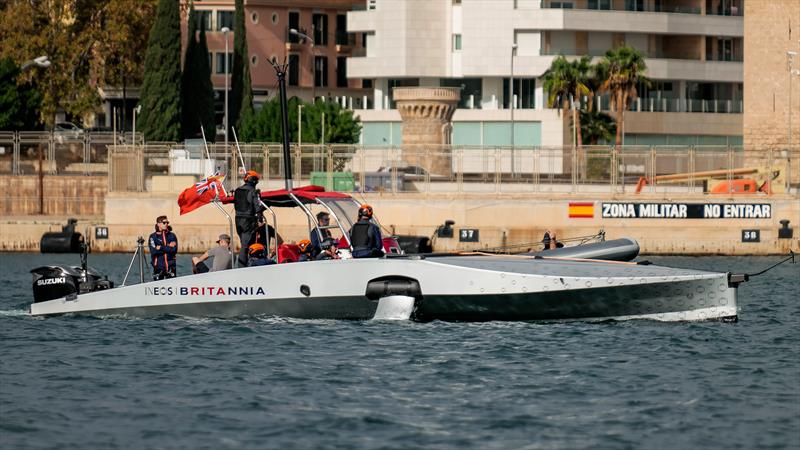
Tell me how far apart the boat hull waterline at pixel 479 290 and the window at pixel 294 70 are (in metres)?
74.3

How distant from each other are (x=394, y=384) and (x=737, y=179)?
39.3m

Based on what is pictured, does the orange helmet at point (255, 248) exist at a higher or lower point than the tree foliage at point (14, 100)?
lower

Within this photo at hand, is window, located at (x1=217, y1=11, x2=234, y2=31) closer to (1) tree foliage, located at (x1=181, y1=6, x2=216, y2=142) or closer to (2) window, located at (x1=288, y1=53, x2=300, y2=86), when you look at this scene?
(2) window, located at (x1=288, y1=53, x2=300, y2=86)

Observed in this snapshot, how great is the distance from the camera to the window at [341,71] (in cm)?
10438

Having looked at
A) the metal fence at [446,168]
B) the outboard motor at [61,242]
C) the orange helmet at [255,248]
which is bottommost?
the outboard motor at [61,242]

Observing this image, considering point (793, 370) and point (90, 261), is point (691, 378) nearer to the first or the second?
point (793, 370)

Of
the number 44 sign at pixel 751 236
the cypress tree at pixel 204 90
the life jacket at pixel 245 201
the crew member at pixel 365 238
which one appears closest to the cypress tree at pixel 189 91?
the cypress tree at pixel 204 90

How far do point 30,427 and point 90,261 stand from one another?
35557mm

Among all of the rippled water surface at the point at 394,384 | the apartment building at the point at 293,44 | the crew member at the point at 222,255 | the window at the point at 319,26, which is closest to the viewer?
the rippled water surface at the point at 394,384

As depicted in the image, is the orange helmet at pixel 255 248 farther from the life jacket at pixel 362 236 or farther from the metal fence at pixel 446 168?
the metal fence at pixel 446 168

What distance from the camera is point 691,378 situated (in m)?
23.8

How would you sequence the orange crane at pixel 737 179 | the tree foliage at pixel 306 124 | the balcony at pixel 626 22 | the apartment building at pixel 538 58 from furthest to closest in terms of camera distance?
1. the apartment building at pixel 538 58
2. the balcony at pixel 626 22
3. the tree foliage at pixel 306 124
4. the orange crane at pixel 737 179

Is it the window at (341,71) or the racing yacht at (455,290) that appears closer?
the racing yacht at (455,290)

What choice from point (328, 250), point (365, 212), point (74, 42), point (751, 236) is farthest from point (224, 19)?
point (365, 212)
